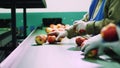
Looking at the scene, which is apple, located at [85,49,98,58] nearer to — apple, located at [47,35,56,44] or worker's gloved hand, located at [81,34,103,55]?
worker's gloved hand, located at [81,34,103,55]

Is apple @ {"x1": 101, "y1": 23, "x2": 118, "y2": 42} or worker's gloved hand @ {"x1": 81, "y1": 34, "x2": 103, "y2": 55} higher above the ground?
apple @ {"x1": 101, "y1": 23, "x2": 118, "y2": 42}

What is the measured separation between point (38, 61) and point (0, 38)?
2817 millimetres

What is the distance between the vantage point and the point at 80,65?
3.86 ft

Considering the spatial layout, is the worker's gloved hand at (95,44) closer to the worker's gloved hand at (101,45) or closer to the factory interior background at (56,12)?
the worker's gloved hand at (101,45)

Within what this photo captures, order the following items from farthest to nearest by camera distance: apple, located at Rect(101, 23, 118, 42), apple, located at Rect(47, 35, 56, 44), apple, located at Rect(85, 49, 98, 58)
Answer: apple, located at Rect(47, 35, 56, 44)
apple, located at Rect(85, 49, 98, 58)
apple, located at Rect(101, 23, 118, 42)

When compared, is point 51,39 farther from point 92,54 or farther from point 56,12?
point 56,12

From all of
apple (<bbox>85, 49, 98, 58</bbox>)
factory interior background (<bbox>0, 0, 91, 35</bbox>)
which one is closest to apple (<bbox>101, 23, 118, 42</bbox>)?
apple (<bbox>85, 49, 98, 58</bbox>)

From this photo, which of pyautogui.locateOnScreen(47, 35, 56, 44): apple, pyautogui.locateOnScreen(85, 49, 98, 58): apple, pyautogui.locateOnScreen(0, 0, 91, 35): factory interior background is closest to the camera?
pyautogui.locateOnScreen(85, 49, 98, 58): apple

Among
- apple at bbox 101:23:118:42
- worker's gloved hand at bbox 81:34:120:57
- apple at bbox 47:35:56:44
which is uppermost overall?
apple at bbox 101:23:118:42

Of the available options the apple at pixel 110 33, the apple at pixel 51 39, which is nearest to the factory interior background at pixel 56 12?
the apple at pixel 51 39

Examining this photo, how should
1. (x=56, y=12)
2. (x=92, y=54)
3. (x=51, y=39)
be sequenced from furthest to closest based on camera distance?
(x=56, y=12), (x=51, y=39), (x=92, y=54)

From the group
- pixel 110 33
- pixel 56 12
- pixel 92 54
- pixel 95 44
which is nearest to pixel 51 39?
pixel 92 54

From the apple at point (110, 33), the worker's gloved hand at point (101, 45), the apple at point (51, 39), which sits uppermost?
the apple at point (110, 33)

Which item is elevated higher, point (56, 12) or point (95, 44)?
point (56, 12)
